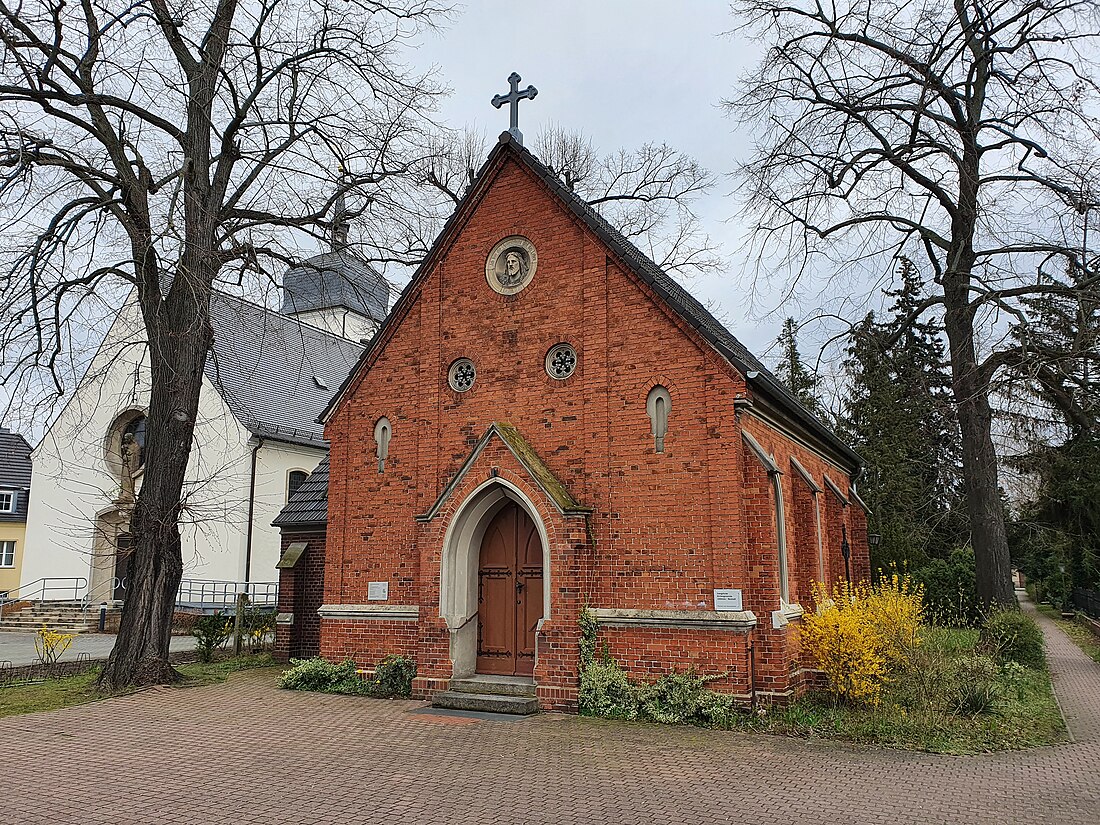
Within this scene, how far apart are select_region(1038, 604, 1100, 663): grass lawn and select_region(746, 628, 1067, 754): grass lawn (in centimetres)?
1019

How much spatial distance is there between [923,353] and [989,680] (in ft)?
92.7

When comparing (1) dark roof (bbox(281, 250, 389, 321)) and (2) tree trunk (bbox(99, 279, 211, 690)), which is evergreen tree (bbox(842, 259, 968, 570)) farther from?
(2) tree trunk (bbox(99, 279, 211, 690))

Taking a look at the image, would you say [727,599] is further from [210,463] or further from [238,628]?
[210,463]

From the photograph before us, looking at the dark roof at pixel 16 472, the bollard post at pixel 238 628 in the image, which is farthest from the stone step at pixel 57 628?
the dark roof at pixel 16 472

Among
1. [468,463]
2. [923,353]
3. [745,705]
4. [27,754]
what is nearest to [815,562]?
[745,705]

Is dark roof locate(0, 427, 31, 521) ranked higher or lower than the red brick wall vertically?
higher

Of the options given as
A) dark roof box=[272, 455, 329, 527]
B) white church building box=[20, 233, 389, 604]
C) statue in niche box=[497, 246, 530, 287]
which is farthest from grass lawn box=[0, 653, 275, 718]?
white church building box=[20, 233, 389, 604]

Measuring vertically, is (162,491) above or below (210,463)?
below

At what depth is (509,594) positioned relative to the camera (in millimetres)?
13336

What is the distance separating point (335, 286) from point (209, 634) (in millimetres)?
30581

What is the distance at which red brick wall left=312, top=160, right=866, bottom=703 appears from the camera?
11.5 metres

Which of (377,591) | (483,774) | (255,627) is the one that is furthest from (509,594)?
(255,627)

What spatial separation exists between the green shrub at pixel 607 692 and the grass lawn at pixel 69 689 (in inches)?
280

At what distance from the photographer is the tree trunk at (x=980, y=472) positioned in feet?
57.7
